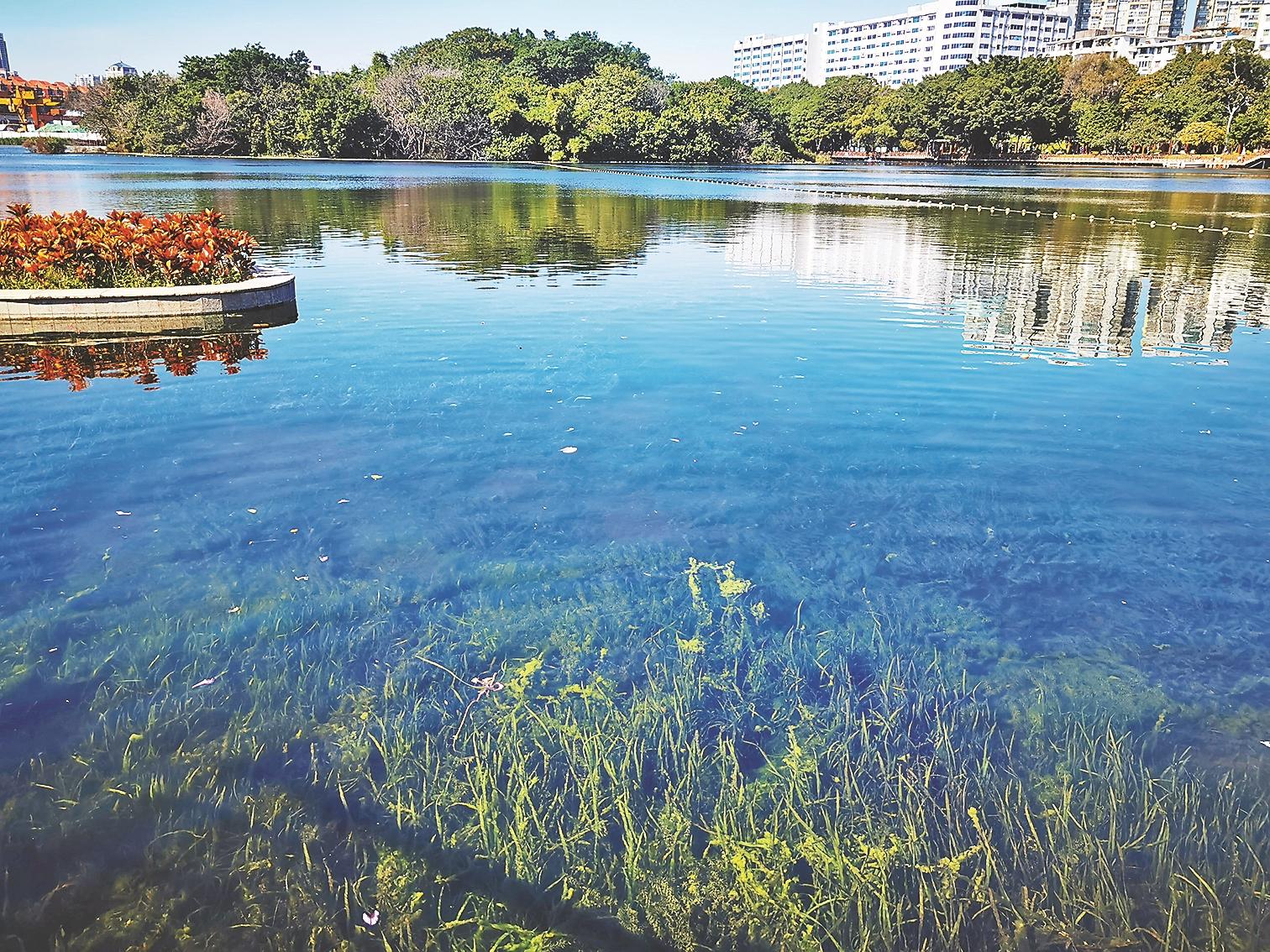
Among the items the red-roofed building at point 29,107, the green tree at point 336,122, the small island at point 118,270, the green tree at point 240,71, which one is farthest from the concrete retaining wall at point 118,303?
the red-roofed building at point 29,107

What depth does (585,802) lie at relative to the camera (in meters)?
4.32

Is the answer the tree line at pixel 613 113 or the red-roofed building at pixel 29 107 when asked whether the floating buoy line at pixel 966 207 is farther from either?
the red-roofed building at pixel 29 107

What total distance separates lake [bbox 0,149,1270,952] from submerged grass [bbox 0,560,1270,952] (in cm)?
2

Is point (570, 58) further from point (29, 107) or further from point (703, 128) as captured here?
point (29, 107)

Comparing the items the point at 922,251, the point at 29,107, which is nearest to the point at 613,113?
the point at 922,251

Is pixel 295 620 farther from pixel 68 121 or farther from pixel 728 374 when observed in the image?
pixel 68 121

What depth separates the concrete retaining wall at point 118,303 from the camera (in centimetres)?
1388

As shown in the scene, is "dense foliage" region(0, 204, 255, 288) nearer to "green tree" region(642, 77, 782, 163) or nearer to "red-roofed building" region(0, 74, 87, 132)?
"green tree" region(642, 77, 782, 163)

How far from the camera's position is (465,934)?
143 inches

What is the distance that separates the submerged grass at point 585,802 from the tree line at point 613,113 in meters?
96.5

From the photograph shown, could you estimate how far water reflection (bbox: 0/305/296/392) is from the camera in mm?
11508

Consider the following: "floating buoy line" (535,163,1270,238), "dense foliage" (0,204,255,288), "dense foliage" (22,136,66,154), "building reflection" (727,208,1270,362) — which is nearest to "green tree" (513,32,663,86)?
"dense foliage" (22,136,66,154)

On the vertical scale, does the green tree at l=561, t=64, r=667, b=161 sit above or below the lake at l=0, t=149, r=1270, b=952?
above

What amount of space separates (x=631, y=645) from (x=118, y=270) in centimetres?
1347
